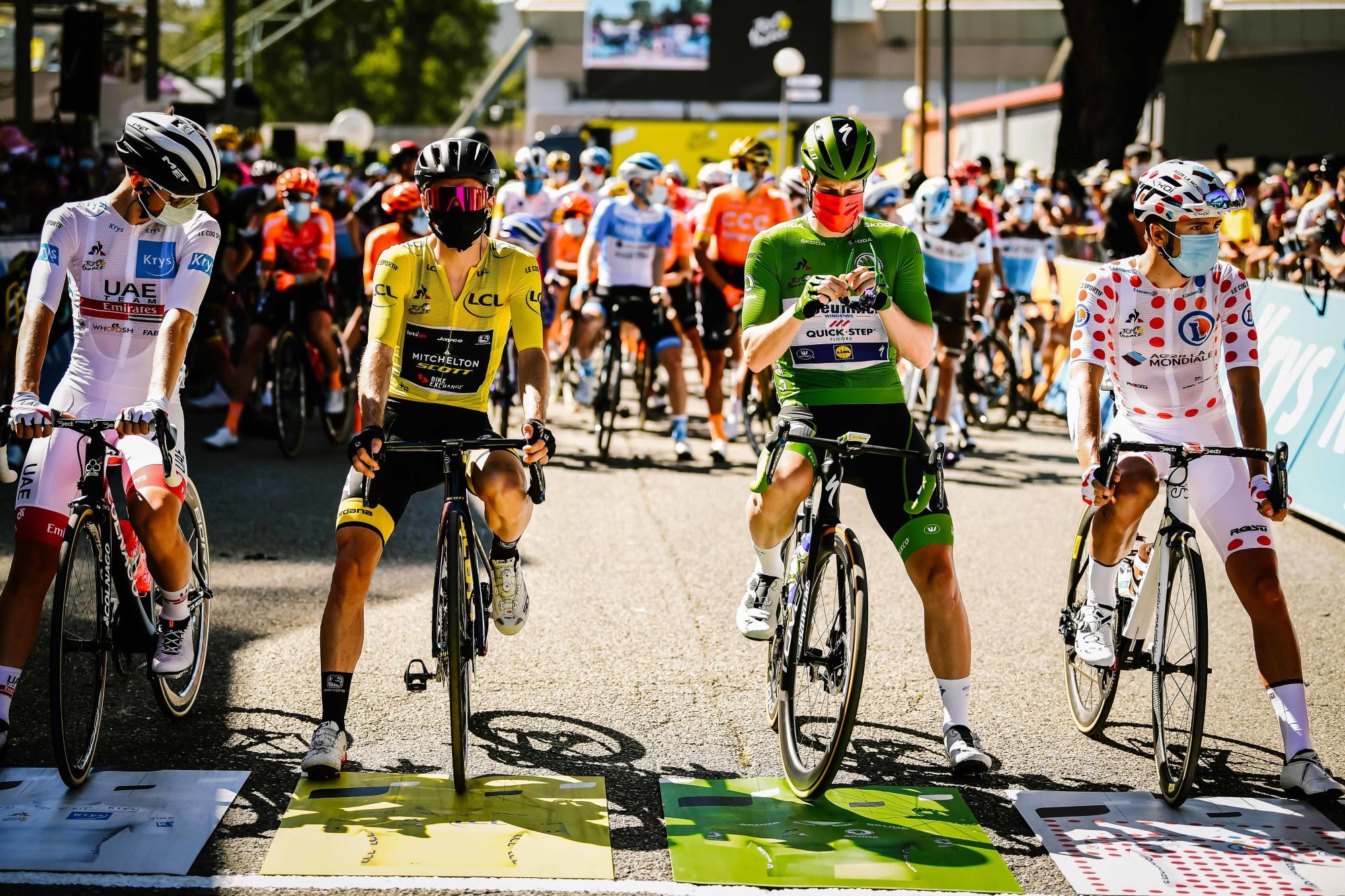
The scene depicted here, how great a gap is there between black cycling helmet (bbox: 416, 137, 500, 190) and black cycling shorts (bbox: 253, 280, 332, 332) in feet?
22.1

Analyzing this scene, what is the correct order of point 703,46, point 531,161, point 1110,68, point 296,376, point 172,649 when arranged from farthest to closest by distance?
point 703,46
point 1110,68
point 531,161
point 296,376
point 172,649

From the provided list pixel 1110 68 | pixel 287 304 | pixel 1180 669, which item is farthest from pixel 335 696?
pixel 1110 68

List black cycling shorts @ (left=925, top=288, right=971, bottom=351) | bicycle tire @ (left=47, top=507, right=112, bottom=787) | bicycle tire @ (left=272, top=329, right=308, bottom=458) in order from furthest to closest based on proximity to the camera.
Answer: black cycling shorts @ (left=925, top=288, right=971, bottom=351) < bicycle tire @ (left=272, top=329, right=308, bottom=458) < bicycle tire @ (left=47, top=507, right=112, bottom=787)

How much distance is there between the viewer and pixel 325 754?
203 inches

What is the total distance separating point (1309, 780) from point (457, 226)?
339 centimetres

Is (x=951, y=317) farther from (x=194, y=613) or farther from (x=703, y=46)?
(x=703, y=46)

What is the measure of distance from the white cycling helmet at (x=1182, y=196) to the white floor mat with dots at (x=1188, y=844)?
1.98m

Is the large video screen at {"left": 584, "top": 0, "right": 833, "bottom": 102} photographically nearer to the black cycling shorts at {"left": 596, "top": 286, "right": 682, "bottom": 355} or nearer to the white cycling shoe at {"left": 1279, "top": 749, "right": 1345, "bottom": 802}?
the black cycling shorts at {"left": 596, "top": 286, "right": 682, "bottom": 355}

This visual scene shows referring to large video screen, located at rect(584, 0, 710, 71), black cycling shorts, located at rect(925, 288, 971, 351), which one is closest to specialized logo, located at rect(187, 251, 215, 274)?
black cycling shorts, located at rect(925, 288, 971, 351)

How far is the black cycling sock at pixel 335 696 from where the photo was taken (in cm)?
524

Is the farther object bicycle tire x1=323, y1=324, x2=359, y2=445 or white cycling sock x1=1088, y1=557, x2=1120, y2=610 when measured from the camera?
bicycle tire x1=323, y1=324, x2=359, y2=445

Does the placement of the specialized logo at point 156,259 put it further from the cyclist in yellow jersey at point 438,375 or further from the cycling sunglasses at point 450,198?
the cycling sunglasses at point 450,198

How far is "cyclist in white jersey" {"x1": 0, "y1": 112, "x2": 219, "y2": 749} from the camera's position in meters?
5.29

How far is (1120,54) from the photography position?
29984 mm
